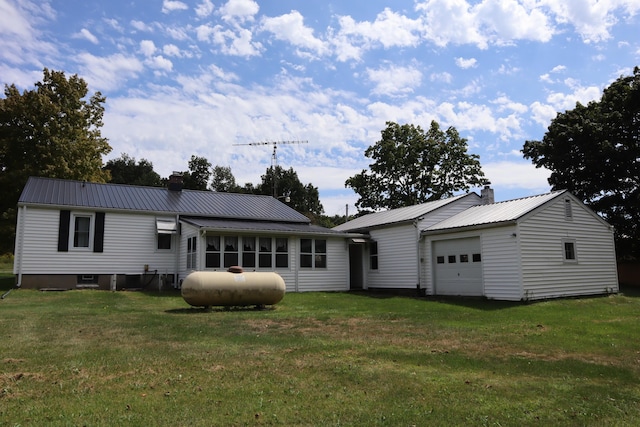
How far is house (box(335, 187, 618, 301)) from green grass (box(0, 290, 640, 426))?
445 centimetres

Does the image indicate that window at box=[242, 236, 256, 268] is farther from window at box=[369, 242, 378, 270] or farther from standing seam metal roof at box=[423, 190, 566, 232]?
standing seam metal roof at box=[423, 190, 566, 232]

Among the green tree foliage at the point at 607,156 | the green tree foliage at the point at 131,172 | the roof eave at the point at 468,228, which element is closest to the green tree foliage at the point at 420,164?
the green tree foliage at the point at 607,156

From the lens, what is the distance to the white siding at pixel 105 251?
64.8 feet

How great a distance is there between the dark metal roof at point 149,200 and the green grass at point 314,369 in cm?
940

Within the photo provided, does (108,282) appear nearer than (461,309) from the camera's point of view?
No

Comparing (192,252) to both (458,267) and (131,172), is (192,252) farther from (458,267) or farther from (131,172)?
(131,172)

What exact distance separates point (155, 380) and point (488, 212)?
16683 millimetres

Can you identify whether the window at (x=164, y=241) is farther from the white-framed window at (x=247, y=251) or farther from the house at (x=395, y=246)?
the house at (x=395, y=246)

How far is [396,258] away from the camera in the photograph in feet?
72.6

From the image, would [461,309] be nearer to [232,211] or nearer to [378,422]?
[378,422]

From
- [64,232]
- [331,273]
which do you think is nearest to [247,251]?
[331,273]

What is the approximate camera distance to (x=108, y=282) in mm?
21094

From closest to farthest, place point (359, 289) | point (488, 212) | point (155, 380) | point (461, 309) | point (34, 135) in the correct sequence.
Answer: point (155, 380)
point (461, 309)
point (488, 212)
point (359, 289)
point (34, 135)

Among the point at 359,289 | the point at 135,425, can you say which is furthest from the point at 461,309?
the point at 135,425
